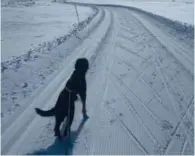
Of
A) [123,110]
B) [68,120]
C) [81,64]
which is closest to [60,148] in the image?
[68,120]

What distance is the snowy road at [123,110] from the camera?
556cm

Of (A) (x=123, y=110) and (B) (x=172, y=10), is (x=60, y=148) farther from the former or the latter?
(B) (x=172, y=10)

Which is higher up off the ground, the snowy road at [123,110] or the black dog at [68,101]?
the black dog at [68,101]

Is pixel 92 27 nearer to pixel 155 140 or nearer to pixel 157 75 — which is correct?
pixel 157 75

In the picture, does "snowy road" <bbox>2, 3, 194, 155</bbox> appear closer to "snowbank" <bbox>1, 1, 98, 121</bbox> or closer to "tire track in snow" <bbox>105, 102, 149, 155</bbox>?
"tire track in snow" <bbox>105, 102, 149, 155</bbox>

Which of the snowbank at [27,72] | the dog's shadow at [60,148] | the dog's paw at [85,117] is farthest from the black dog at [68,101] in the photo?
the snowbank at [27,72]

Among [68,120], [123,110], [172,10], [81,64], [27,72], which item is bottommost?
[172,10]

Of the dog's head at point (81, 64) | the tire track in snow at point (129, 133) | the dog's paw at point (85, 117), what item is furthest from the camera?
the dog's paw at point (85, 117)

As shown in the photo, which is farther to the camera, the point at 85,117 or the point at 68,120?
the point at 85,117

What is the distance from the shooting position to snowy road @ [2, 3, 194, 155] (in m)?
5.56

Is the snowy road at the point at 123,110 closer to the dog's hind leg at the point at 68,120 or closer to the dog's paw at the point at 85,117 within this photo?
the dog's paw at the point at 85,117

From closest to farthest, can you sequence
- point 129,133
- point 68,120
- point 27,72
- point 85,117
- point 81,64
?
1. point 68,120
2. point 81,64
3. point 129,133
4. point 85,117
5. point 27,72

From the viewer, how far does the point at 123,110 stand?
7.16 m

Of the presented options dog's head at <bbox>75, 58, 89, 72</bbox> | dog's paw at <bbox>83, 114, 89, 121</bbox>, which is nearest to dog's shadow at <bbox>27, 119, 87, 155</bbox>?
dog's paw at <bbox>83, 114, 89, 121</bbox>
